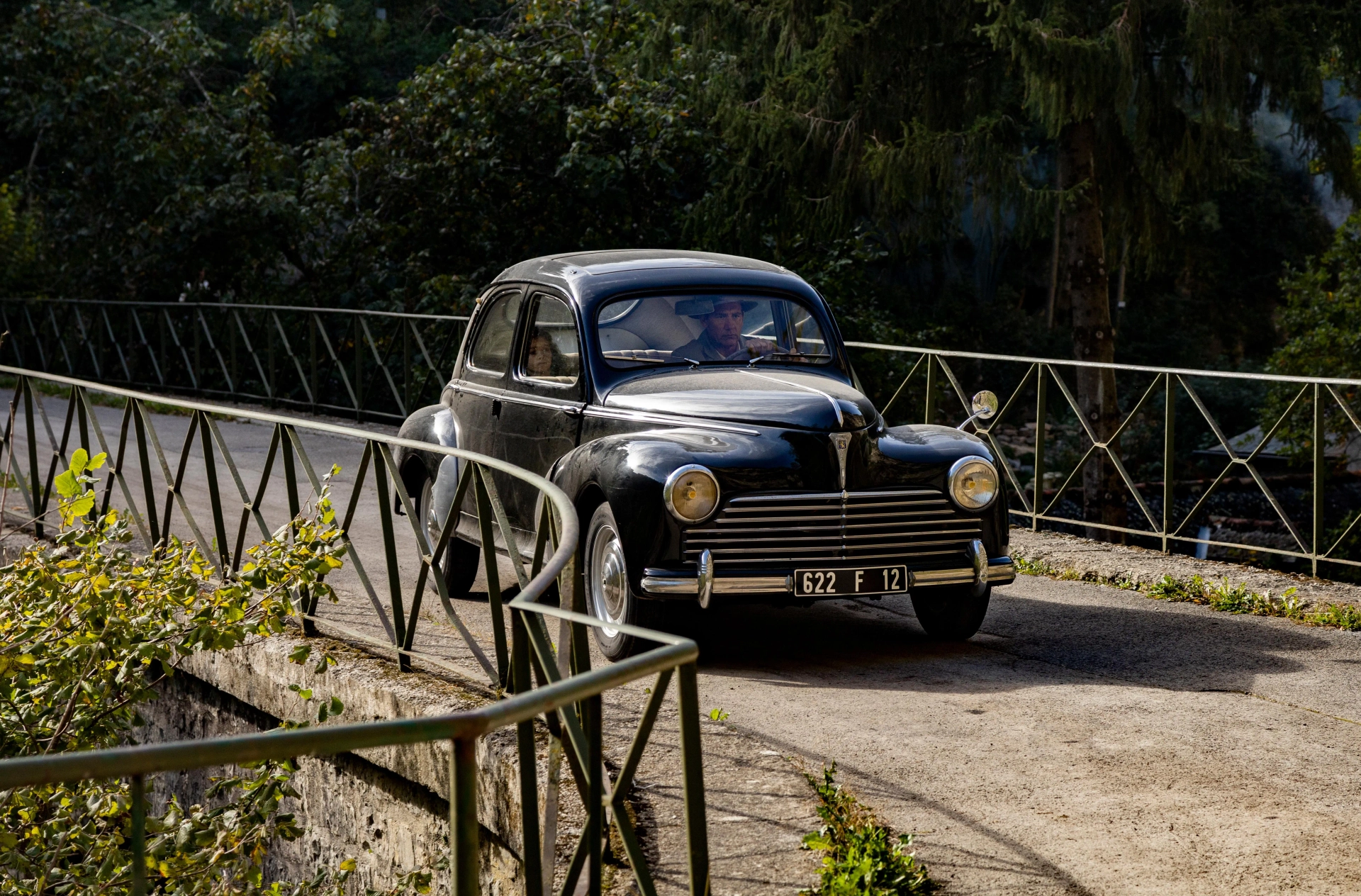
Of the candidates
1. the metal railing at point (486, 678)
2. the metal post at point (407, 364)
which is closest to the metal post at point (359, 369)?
the metal post at point (407, 364)

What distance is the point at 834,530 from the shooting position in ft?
19.7

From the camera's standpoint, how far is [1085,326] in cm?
1487

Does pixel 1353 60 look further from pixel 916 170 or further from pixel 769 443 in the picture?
pixel 769 443

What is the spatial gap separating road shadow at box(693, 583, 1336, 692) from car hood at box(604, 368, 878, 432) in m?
0.99

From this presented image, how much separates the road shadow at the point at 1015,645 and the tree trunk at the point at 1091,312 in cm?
674

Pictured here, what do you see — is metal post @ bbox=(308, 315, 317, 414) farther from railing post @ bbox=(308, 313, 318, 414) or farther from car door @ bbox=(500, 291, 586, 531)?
car door @ bbox=(500, 291, 586, 531)

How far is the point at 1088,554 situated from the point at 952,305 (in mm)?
19337

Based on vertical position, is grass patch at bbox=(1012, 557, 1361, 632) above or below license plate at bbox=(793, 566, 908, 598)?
below

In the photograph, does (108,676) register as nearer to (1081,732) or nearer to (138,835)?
(1081,732)

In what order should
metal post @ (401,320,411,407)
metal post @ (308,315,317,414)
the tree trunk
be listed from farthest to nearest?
metal post @ (308,315,317,414), the tree trunk, metal post @ (401,320,411,407)

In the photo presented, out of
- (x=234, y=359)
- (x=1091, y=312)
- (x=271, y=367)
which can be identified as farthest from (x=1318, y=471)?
(x=234, y=359)

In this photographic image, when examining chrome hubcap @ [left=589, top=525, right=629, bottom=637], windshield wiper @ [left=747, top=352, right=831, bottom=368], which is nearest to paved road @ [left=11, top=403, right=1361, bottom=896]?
chrome hubcap @ [left=589, top=525, right=629, bottom=637]

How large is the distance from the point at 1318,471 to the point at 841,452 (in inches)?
124

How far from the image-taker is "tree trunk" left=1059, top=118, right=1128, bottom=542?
46.3ft
